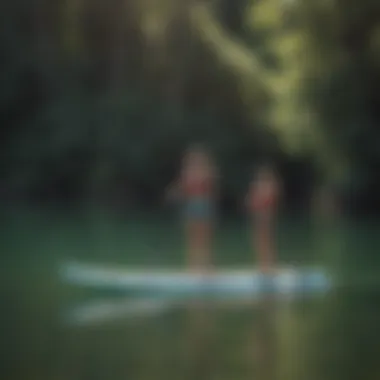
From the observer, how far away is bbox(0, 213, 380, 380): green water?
281 inches

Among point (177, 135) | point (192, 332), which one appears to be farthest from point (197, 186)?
point (177, 135)

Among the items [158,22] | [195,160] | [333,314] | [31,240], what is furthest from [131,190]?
[333,314]

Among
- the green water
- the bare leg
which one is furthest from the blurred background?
the bare leg

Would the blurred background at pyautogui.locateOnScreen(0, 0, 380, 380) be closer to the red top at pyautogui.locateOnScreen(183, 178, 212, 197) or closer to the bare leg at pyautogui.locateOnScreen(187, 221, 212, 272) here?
the bare leg at pyautogui.locateOnScreen(187, 221, 212, 272)

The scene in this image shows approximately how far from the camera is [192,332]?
870 centimetres

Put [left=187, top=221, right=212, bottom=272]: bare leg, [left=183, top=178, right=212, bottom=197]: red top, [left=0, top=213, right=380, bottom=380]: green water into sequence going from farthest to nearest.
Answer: [left=187, top=221, right=212, bottom=272]: bare leg
[left=183, top=178, right=212, bottom=197]: red top
[left=0, top=213, right=380, bottom=380]: green water

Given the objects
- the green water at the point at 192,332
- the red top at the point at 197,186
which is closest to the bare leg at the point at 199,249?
the green water at the point at 192,332

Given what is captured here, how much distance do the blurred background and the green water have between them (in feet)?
0.20

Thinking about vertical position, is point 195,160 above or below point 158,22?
below

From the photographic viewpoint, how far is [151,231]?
61.4 ft

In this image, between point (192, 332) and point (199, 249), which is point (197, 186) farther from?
point (199, 249)

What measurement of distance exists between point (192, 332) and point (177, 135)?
1575cm

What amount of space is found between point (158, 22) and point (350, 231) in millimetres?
7050

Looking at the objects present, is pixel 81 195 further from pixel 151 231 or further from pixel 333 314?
pixel 333 314
